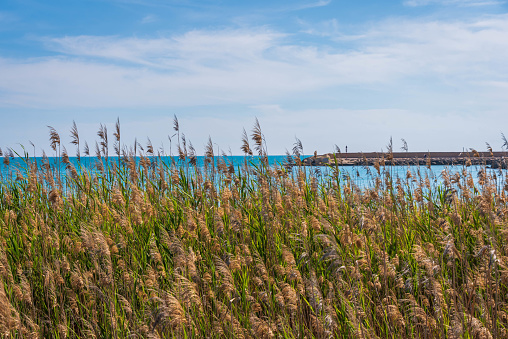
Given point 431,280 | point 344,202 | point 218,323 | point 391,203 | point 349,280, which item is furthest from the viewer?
point 344,202

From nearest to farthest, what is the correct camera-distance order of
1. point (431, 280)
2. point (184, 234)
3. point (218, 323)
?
point (431, 280), point (218, 323), point (184, 234)

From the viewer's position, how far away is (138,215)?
448 centimetres

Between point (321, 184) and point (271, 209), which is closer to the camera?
point (271, 209)

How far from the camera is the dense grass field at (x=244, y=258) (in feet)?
9.96

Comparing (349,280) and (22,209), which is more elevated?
(22,209)

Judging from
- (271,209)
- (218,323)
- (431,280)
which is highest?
(271,209)

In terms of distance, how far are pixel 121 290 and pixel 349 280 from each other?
210 cm

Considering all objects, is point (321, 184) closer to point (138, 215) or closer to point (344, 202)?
point (344, 202)

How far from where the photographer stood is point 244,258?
3734 mm

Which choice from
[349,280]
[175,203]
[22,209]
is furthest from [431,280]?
[22,209]

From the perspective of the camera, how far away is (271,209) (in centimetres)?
477

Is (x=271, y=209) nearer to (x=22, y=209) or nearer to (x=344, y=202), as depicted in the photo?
(x=344, y=202)

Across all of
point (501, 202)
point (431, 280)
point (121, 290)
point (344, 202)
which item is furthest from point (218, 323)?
point (501, 202)

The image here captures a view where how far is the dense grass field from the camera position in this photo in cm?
304
